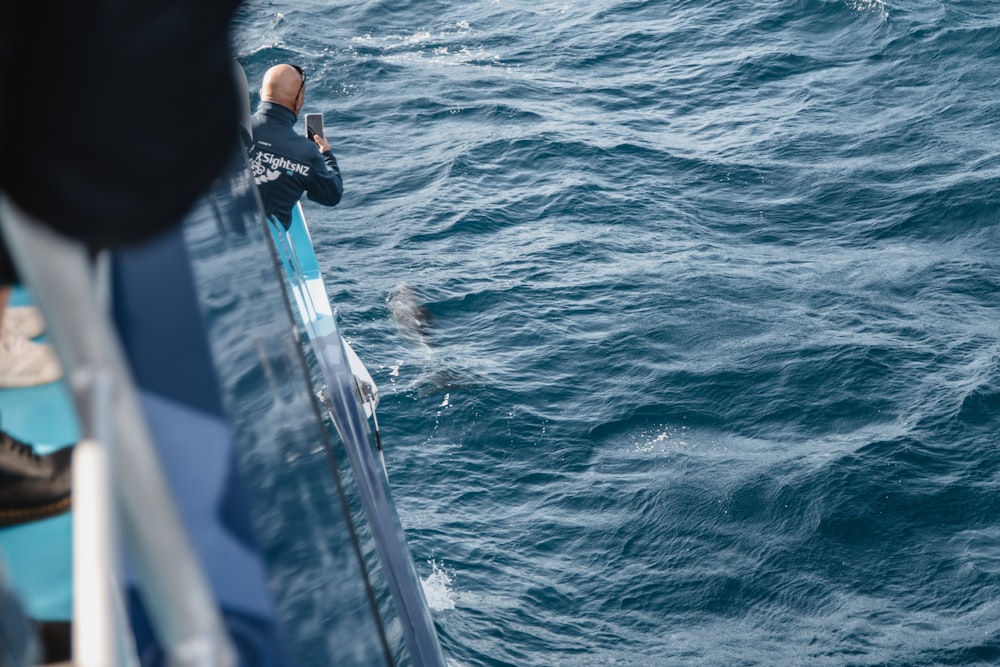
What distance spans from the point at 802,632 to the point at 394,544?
13.1 feet

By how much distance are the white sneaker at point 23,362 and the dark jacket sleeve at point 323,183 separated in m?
4.85

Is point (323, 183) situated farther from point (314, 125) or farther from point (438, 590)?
point (438, 590)

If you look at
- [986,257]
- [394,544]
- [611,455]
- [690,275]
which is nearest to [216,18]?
[394,544]

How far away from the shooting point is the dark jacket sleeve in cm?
645

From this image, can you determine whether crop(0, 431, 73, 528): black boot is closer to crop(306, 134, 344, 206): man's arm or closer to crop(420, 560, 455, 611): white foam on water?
crop(306, 134, 344, 206): man's arm

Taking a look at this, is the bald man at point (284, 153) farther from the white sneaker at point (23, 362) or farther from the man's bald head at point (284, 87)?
the white sneaker at point (23, 362)

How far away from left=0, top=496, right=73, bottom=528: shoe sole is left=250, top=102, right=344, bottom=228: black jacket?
475 cm

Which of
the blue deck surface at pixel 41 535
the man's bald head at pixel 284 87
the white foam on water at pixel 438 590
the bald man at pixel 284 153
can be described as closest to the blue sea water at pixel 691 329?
the white foam on water at pixel 438 590

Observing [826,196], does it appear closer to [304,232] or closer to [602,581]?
[602,581]

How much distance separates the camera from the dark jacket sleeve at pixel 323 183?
6.45m

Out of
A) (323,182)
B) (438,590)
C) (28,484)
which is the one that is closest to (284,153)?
(323,182)

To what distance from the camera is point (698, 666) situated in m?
7.38

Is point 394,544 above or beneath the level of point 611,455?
above

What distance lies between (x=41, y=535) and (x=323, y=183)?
16.7 feet
